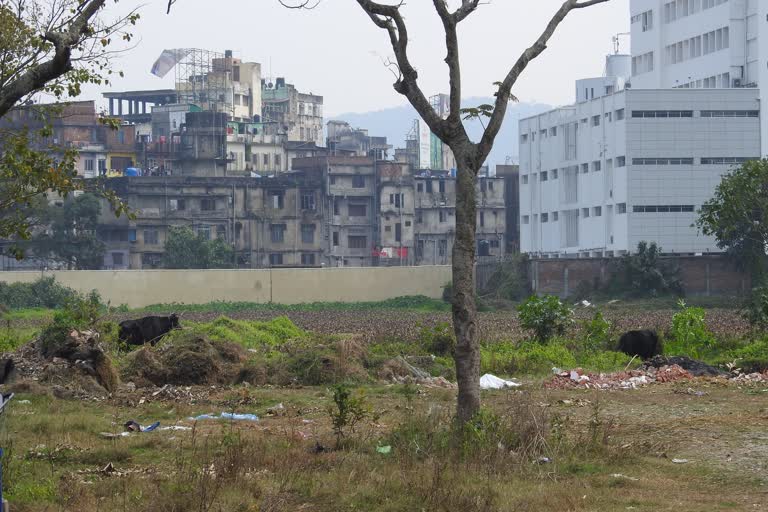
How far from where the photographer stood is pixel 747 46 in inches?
2628

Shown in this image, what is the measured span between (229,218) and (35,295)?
2721 cm

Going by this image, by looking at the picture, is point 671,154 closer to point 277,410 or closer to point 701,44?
point 701,44

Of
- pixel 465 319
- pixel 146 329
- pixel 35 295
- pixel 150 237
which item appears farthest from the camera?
pixel 150 237

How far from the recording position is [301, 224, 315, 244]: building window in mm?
86625

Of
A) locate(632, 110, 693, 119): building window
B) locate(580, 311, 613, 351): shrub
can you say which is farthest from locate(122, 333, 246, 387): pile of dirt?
locate(632, 110, 693, 119): building window

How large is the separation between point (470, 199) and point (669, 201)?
173 feet

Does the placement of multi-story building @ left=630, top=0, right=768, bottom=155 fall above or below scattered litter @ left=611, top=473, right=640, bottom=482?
above

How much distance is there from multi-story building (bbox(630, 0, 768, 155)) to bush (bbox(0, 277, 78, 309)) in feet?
120

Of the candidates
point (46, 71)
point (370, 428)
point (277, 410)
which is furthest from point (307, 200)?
point (46, 71)

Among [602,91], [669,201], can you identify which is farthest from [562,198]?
[602,91]

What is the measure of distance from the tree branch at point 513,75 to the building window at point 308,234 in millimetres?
73616

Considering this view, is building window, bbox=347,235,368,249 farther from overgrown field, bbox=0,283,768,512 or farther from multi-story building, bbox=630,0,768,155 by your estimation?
overgrown field, bbox=0,283,768,512

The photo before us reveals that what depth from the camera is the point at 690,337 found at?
24078mm

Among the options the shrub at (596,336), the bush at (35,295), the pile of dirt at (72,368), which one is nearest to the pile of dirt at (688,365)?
the shrub at (596,336)
